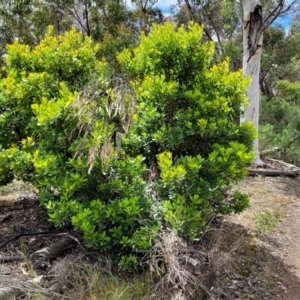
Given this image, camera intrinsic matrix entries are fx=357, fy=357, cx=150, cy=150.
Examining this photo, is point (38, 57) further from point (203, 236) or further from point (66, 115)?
point (203, 236)

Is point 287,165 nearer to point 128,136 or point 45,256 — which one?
point 128,136

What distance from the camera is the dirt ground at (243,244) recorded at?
3.46 metres

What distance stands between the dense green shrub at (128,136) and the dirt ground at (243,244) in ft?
1.81

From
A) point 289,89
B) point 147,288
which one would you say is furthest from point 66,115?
point 289,89

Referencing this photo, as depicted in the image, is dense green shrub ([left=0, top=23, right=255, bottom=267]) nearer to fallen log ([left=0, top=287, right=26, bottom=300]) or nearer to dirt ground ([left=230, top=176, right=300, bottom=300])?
fallen log ([left=0, top=287, right=26, bottom=300])

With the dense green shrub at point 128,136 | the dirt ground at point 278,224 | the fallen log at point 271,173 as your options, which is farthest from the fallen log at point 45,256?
the fallen log at point 271,173

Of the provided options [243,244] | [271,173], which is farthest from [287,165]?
[243,244]

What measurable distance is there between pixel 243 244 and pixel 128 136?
200cm

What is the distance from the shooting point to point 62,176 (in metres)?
3.04

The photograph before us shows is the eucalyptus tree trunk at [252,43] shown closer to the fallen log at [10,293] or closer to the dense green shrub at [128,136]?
the dense green shrub at [128,136]

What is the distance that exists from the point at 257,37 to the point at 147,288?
6.21 meters

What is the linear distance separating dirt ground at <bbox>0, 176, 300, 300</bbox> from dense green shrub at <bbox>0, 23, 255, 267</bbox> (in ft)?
1.81

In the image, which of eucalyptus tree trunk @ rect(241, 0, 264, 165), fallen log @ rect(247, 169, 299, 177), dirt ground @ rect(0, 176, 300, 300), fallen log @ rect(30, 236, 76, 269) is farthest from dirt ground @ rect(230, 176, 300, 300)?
fallen log @ rect(30, 236, 76, 269)

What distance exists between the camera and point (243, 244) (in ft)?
14.3
